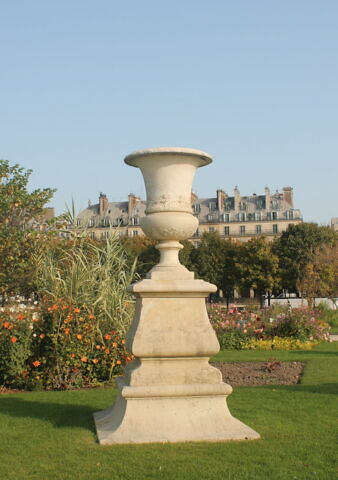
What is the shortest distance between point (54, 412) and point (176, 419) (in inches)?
76.4

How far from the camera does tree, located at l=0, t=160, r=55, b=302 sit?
586 inches

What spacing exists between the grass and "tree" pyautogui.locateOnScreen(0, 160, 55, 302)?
7.43m

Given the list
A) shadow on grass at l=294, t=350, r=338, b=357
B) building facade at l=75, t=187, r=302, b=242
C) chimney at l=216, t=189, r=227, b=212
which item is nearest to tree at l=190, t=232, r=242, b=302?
building facade at l=75, t=187, r=302, b=242

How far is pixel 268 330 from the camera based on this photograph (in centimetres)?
1775

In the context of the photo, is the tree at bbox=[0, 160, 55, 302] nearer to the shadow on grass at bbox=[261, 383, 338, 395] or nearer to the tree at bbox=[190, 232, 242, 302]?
the shadow on grass at bbox=[261, 383, 338, 395]

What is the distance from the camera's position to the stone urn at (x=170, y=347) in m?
5.58

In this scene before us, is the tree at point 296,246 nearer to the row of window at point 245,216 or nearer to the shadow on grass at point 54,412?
the row of window at point 245,216

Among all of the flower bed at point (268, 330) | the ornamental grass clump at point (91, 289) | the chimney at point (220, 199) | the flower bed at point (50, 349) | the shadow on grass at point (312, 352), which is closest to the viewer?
the flower bed at point (50, 349)

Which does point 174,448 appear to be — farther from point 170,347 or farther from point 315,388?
point 315,388

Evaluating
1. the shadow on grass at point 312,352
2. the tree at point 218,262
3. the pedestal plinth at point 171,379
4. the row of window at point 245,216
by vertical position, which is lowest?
the shadow on grass at point 312,352

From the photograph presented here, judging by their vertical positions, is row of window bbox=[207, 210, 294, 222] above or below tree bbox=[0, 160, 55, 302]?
above

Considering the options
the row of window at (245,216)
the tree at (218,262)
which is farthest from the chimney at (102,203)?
the tree at (218,262)

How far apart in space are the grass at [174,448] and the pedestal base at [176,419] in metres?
0.17

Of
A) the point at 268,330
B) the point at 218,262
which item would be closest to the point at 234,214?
the point at 218,262
